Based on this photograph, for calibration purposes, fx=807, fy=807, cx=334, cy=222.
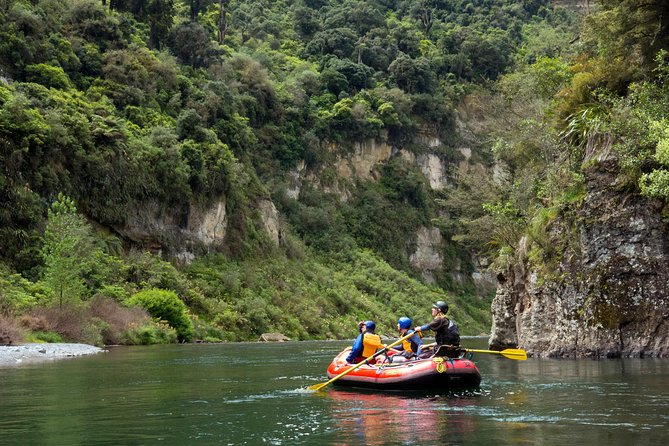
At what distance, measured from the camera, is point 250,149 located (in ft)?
261

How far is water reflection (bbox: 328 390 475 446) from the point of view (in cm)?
1184

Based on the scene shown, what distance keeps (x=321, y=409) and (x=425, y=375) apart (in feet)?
9.14

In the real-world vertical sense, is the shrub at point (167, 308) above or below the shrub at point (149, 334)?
above

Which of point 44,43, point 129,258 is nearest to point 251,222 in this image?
point 129,258

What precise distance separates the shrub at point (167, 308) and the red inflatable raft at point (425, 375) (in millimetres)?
31076

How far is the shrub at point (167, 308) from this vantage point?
47.4 m

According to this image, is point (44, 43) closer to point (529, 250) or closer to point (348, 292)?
point (348, 292)

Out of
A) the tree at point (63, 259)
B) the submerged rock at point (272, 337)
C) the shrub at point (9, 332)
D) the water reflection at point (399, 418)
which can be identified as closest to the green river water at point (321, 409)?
the water reflection at point (399, 418)

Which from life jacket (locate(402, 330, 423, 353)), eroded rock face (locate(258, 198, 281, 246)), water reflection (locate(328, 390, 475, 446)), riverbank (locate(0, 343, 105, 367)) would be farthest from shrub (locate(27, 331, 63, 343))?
eroded rock face (locate(258, 198, 281, 246))

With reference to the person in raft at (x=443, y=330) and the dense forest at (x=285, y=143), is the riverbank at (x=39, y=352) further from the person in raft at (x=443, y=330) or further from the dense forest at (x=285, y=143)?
the person in raft at (x=443, y=330)

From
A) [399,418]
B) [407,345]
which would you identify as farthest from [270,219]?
[399,418]

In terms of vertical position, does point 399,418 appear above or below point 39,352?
below

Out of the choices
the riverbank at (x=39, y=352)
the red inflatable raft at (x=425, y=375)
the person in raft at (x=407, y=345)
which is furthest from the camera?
the riverbank at (x=39, y=352)

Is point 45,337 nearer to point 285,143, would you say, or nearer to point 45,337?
point 45,337
